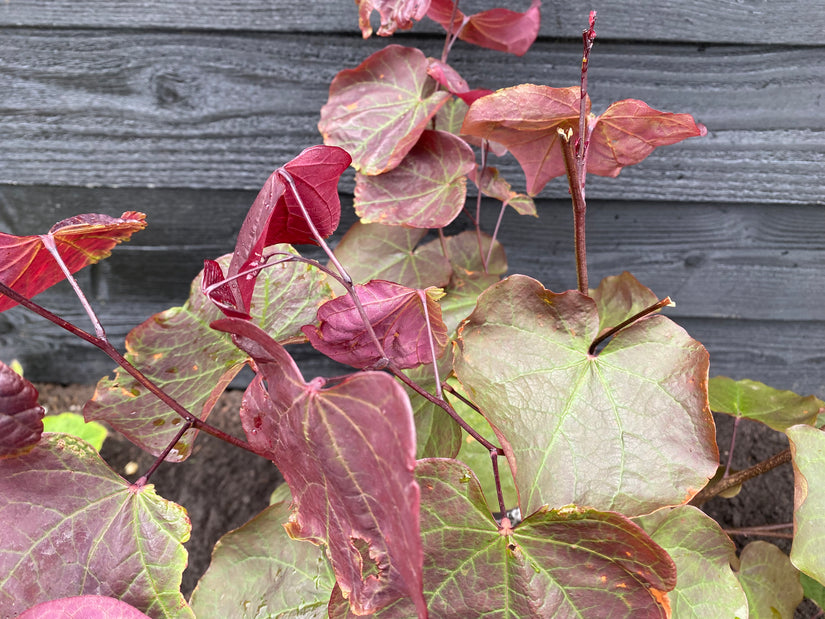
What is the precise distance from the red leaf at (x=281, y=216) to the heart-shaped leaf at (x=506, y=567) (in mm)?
185

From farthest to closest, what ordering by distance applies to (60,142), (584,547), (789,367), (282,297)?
(789,367) → (60,142) → (282,297) → (584,547)

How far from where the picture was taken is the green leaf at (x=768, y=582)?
0.64 m

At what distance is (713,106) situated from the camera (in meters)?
0.88

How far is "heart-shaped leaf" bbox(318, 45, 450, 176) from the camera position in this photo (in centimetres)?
66

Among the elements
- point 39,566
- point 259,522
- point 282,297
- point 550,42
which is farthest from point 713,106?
point 39,566

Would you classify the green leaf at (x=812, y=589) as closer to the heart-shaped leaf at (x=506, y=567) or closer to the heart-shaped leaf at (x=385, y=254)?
the heart-shaped leaf at (x=506, y=567)

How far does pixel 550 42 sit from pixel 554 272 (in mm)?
420

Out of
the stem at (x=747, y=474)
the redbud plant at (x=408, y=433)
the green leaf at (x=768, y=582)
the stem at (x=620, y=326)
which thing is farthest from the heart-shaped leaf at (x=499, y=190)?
the green leaf at (x=768, y=582)

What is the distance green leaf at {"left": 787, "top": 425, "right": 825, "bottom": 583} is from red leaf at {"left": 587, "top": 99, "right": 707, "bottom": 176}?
0.29 metres

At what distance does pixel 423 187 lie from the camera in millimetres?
658

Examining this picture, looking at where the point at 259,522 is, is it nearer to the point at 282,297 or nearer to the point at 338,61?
the point at 282,297

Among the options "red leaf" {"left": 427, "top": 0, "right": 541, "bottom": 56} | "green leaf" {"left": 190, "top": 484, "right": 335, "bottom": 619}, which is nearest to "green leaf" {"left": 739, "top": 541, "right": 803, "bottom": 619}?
"green leaf" {"left": 190, "top": 484, "right": 335, "bottom": 619}

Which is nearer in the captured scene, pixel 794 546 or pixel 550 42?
pixel 794 546

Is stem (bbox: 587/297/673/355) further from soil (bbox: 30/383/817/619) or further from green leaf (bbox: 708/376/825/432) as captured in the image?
soil (bbox: 30/383/817/619)
